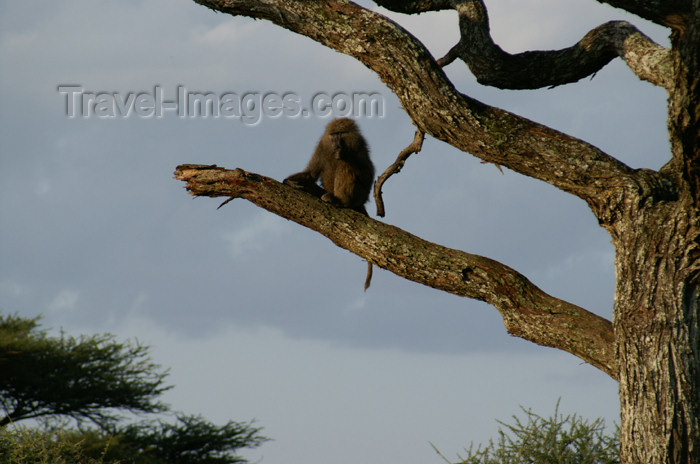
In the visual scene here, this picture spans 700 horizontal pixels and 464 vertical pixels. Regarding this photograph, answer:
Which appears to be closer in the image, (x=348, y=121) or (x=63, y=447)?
(x=348, y=121)

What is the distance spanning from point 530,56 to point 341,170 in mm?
2317

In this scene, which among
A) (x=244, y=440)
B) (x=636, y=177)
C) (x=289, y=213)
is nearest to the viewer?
(x=636, y=177)

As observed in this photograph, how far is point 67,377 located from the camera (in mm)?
15219

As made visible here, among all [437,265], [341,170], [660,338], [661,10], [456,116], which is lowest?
[660,338]

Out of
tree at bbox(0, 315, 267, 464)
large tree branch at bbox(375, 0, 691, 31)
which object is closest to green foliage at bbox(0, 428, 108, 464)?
tree at bbox(0, 315, 267, 464)

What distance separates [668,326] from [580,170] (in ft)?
4.46

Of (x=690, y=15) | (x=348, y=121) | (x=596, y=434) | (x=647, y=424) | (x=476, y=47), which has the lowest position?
(x=647, y=424)

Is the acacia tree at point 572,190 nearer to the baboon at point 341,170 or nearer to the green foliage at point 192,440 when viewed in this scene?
the baboon at point 341,170

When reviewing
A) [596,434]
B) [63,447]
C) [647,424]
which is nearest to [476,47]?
[647,424]

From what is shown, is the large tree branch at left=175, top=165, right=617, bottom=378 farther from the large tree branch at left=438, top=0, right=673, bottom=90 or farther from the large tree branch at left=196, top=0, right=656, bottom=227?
the large tree branch at left=438, top=0, right=673, bottom=90

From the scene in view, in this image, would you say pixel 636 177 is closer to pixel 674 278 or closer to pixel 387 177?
pixel 674 278

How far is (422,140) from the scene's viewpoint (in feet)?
23.0

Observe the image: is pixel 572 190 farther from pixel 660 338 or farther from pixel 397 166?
pixel 397 166

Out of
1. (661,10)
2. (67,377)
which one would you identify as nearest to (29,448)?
(67,377)
